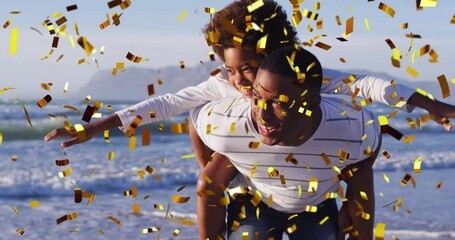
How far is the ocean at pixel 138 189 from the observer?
21.6 ft

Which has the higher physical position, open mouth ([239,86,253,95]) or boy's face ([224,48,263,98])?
boy's face ([224,48,263,98])

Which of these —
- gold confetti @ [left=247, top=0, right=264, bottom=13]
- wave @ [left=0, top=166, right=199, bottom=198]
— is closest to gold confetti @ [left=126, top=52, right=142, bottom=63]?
gold confetti @ [left=247, top=0, right=264, bottom=13]

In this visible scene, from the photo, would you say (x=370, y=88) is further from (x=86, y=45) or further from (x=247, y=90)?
(x=86, y=45)

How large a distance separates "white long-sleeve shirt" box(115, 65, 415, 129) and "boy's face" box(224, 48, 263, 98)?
0.27ft

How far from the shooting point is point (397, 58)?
10.7 ft

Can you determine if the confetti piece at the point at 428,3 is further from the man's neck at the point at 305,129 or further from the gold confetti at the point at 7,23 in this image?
the gold confetti at the point at 7,23

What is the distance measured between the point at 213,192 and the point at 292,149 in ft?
1.28

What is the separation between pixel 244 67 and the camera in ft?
10.9

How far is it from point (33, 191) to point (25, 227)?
1.86m

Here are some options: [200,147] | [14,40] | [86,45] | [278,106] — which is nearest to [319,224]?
[200,147]

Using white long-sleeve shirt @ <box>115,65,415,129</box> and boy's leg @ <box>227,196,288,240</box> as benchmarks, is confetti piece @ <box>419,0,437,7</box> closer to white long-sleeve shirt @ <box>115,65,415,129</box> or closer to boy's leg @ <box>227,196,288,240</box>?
white long-sleeve shirt @ <box>115,65,415,129</box>

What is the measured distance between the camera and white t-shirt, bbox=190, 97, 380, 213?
3078 millimetres

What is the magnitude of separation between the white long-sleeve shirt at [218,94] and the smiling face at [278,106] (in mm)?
260

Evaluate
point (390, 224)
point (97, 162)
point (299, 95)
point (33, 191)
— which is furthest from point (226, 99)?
point (97, 162)
